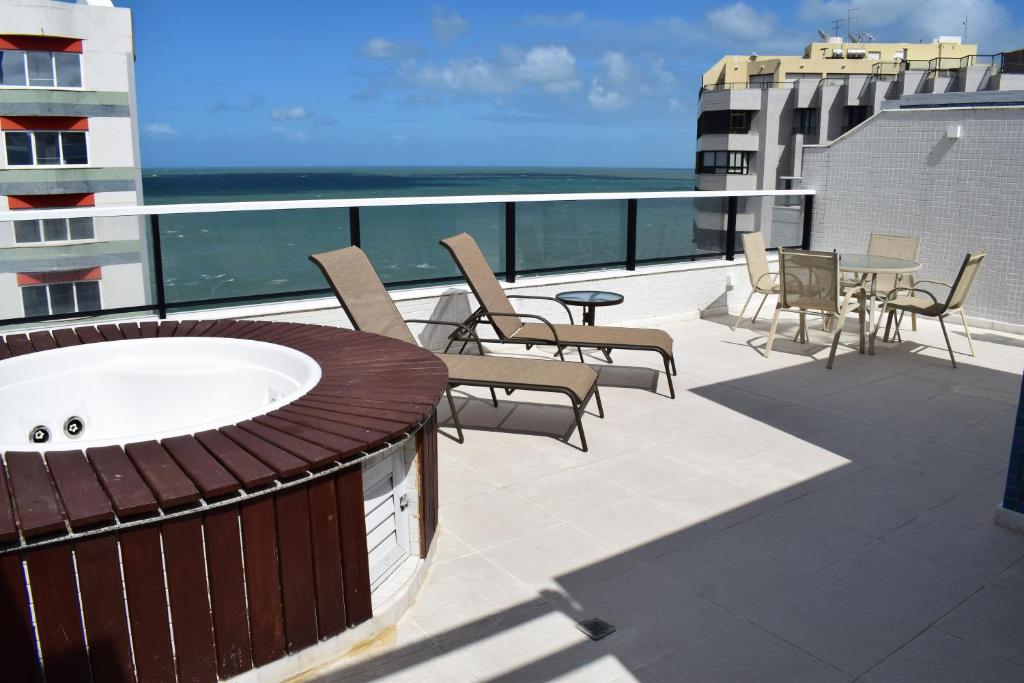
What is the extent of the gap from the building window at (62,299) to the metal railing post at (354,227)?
1.85m

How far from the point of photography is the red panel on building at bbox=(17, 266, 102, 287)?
5.36 metres

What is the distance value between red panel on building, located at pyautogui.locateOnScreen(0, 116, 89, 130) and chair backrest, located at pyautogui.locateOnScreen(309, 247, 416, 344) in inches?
2167

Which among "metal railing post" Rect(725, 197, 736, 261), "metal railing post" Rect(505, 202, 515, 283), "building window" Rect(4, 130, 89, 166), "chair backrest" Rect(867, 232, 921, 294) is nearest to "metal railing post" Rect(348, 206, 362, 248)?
"metal railing post" Rect(505, 202, 515, 283)

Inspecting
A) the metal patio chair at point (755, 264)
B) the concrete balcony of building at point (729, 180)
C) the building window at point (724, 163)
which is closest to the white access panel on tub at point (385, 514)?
the metal patio chair at point (755, 264)

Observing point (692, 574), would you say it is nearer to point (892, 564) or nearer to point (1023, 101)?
point (892, 564)

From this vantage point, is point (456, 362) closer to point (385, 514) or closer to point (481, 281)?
point (481, 281)

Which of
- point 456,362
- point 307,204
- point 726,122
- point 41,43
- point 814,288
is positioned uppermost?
point 41,43

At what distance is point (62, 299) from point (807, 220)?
8002mm

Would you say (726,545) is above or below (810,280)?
below

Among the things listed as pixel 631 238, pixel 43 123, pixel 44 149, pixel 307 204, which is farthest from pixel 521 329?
pixel 43 123

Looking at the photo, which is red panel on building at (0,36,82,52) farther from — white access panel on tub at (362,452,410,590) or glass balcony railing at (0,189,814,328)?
white access panel on tub at (362,452,410,590)

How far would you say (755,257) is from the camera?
8.07 m

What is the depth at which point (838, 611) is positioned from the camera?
2965mm

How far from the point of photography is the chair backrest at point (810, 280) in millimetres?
6613
